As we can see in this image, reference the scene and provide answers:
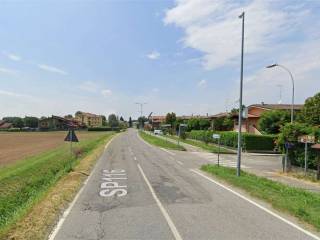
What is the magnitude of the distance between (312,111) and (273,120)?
826 cm

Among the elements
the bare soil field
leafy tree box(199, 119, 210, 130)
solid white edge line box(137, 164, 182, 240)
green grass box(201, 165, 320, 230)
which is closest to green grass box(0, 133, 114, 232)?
solid white edge line box(137, 164, 182, 240)

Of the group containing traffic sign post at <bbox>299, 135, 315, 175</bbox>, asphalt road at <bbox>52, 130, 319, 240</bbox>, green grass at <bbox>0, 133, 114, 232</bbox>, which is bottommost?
green grass at <bbox>0, 133, 114, 232</bbox>

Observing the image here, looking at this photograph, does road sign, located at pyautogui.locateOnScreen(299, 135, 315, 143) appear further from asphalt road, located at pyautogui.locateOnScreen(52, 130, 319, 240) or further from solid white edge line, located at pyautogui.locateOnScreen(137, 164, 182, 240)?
solid white edge line, located at pyautogui.locateOnScreen(137, 164, 182, 240)

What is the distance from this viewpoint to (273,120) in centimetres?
5600

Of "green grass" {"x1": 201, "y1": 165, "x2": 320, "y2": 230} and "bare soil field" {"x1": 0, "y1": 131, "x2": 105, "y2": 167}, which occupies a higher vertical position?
"green grass" {"x1": 201, "y1": 165, "x2": 320, "y2": 230}

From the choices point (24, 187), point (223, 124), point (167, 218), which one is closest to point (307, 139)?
point (167, 218)

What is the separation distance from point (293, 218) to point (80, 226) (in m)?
5.66

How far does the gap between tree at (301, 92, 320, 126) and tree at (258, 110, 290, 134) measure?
502 cm

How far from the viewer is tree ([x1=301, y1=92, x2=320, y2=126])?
47.2 metres

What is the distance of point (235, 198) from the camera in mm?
14648

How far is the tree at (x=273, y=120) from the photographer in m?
55.1

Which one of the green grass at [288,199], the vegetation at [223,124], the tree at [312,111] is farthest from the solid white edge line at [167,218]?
the vegetation at [223,124]

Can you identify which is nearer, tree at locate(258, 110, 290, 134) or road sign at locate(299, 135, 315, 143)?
road sign at locate(299, 135, 315, 143)

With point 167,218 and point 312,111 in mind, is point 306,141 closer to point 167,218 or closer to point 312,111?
point 167,218
